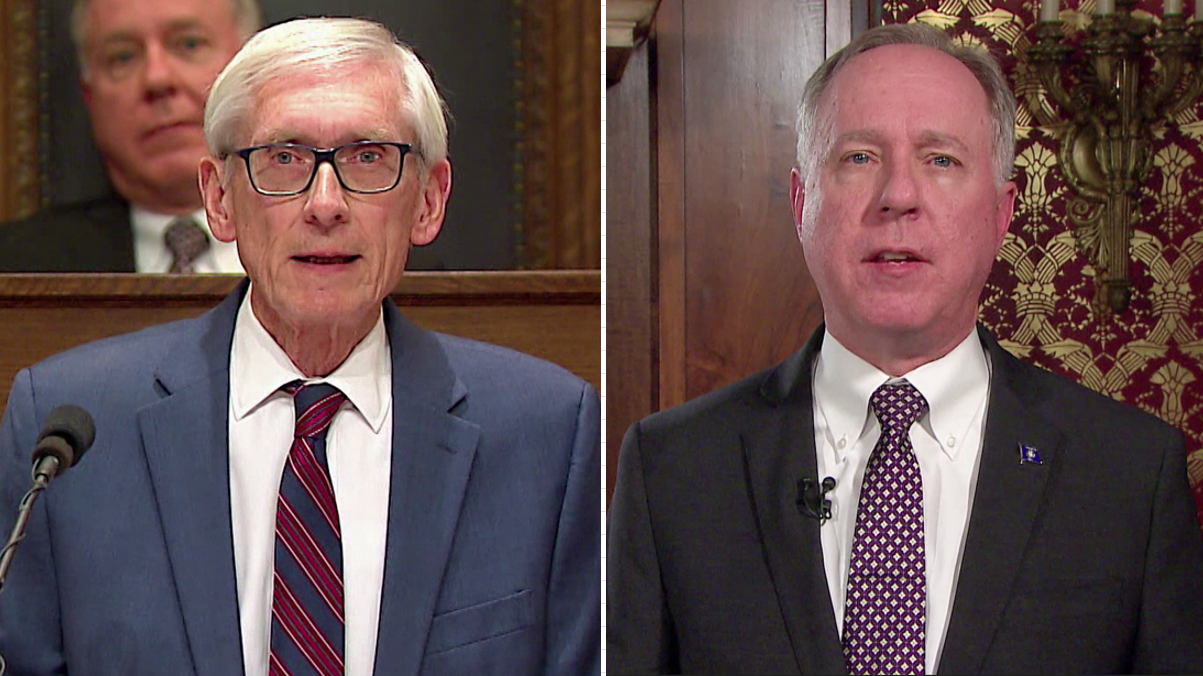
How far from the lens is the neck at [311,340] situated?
1.79 m

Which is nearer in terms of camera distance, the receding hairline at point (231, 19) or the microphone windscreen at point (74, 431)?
the microphone windscreen at point (74, 431)

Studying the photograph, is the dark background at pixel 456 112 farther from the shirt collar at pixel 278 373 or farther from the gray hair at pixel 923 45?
the gray hair at pixel 923 45

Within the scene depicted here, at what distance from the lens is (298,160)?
69.2 inches

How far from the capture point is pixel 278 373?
179 cm

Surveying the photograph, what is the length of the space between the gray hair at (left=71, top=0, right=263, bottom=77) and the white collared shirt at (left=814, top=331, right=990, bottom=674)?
911 mm

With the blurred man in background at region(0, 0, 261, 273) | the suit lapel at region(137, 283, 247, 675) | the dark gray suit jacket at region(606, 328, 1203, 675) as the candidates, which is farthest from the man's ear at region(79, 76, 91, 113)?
the dark gray suit jacket at region(606, 328, 1203, 675)

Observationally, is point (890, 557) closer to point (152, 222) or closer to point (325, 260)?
point (325, 260)

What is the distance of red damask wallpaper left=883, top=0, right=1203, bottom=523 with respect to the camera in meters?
1.79

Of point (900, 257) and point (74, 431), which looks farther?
point (900, 257)

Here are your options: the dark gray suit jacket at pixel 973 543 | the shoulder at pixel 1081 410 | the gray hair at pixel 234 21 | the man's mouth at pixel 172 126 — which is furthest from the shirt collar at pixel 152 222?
the shoulder at pixel 1081 410

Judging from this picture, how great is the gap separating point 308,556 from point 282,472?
118mm

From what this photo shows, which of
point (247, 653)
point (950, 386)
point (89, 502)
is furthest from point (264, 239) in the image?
point (950, 386)

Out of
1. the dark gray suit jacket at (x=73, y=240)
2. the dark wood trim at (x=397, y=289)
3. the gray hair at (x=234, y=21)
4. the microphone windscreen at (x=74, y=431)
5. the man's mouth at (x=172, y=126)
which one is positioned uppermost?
the gray hair at (x=234, y=21)

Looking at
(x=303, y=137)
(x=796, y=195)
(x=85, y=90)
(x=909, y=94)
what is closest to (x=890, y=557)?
(x=796, y=195)
